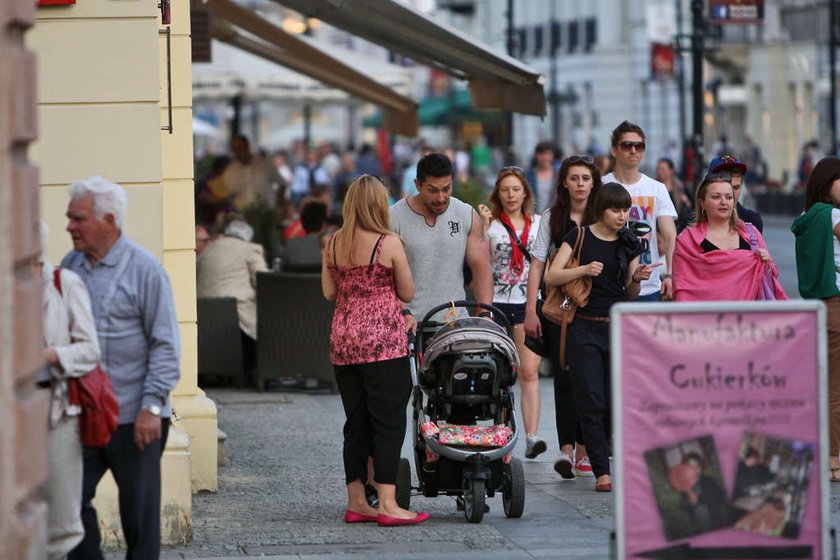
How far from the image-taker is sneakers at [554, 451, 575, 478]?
10.7 metres

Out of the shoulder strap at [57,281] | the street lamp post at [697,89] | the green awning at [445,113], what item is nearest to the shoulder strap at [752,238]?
the shoulder strap at [57,281]

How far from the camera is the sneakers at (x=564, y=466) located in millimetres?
10680

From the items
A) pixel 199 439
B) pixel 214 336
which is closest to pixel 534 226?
pixel 199 439

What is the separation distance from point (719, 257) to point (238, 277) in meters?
6.89

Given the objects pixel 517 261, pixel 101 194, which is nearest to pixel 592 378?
pixel 517 261

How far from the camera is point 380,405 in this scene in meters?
9.19

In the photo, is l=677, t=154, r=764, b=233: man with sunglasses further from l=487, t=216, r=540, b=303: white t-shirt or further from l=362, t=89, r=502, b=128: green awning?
l=362, t=89, r=502, b=128: green awning

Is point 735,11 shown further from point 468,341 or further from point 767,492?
point 767,492

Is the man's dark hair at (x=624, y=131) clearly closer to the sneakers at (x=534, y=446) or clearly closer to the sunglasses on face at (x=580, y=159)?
the sunglasses on face at (x=580, y=159)

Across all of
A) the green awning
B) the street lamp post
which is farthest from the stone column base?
the green awning

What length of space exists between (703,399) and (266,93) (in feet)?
70.1

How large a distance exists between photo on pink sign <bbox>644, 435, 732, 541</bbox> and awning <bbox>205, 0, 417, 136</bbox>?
10740 mm

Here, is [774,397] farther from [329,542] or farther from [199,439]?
[199,439]

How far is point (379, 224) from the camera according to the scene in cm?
911
